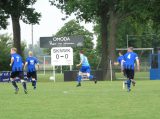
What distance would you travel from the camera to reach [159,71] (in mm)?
51594

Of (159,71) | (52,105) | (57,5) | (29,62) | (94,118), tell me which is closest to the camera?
(94,118)

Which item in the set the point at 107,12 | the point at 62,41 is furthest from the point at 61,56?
the point at 107,12

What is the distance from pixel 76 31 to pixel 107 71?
241 ft

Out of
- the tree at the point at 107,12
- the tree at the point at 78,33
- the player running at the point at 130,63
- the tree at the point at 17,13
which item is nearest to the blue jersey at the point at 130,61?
the player running at the point at 130,63

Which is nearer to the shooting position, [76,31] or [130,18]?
[130,18]

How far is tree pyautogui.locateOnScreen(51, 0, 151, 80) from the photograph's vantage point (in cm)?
5381

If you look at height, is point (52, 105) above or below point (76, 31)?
below

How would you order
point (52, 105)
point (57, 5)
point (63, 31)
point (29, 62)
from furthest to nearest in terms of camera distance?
point (63, 31) < point (57, 5) < point (29, 62) < point (52, 105)

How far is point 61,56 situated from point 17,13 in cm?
847

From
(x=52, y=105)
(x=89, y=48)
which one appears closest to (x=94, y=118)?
(x=52, y=105)

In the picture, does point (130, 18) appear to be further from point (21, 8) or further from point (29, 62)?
point (29, 62)

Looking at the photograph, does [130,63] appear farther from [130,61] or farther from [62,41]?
[62,41]

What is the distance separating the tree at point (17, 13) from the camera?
54688 millimetres

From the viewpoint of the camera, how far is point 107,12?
56500 millimetres
